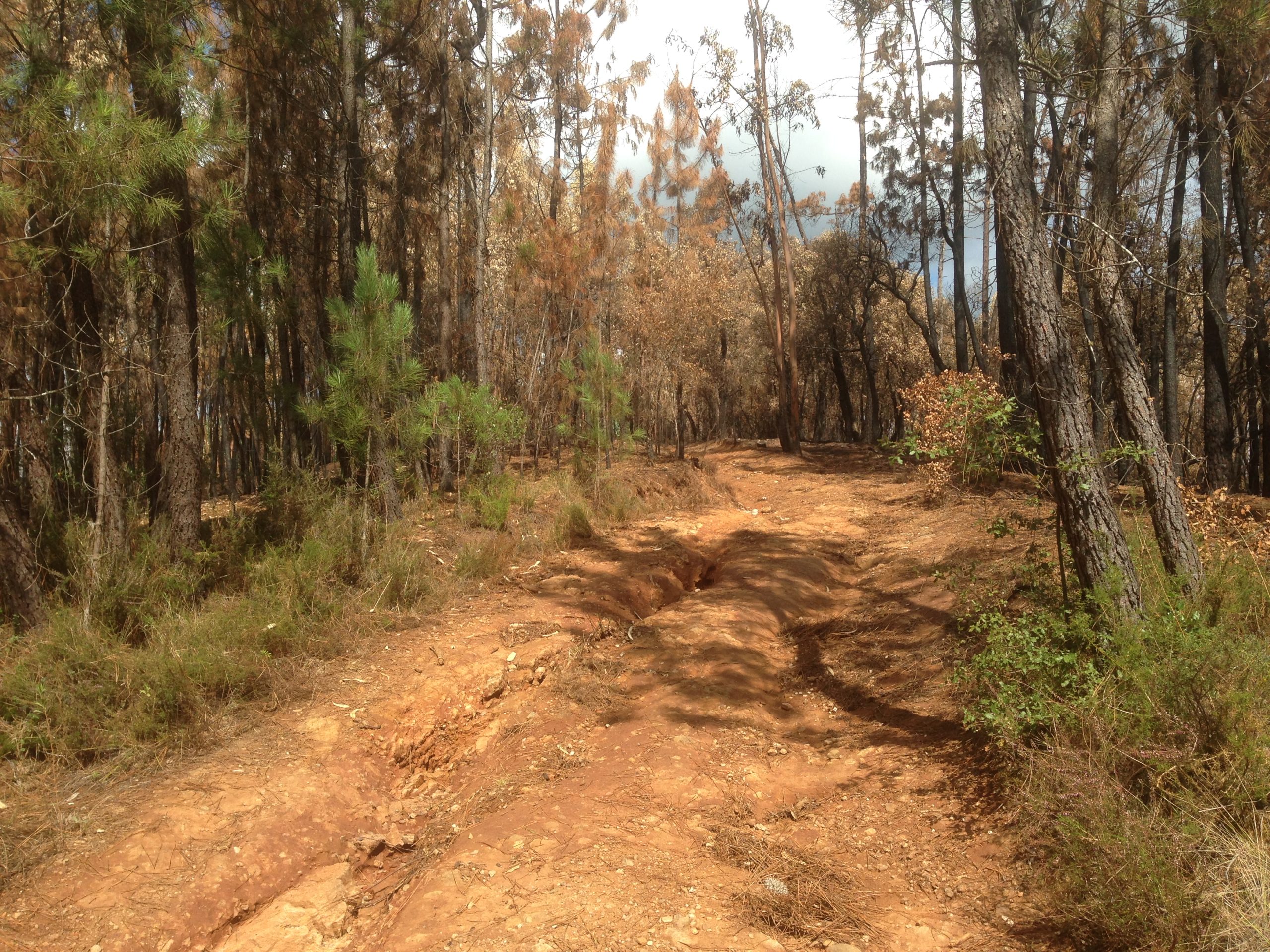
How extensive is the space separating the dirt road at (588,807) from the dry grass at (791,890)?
12 mm

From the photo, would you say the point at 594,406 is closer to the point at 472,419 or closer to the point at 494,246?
the point at 472,419

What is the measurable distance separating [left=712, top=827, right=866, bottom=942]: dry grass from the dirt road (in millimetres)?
12

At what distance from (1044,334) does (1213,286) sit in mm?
8761

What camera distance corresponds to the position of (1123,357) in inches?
231

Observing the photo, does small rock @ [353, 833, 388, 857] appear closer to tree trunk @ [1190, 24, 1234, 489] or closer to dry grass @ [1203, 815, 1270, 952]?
dry grass @ [1203, 815, 1270, 952]

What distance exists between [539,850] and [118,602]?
13.8ft

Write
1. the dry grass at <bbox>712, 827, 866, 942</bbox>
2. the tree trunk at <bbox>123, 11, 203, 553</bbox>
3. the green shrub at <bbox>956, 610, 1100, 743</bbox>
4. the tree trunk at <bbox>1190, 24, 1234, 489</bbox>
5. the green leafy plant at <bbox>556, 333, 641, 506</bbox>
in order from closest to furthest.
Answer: the dry grass at <bbox>712, 827, 866, 942</bbox>
the green shrub at <bbox>956, 610, 1100, 743</bbox>
the tree trunk at <bbox>123, 11, 203, 553</bbox>
the tree trunk at <bbox>1190, 24, 1234, 489</bbox>
the green leafy plant at <bbox>556, 333, 641, 506</bbox>

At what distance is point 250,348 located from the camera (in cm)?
1534

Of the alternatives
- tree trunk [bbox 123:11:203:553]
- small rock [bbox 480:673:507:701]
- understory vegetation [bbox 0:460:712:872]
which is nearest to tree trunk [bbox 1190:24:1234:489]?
understory vegetation [bbox 0:460:712:872]

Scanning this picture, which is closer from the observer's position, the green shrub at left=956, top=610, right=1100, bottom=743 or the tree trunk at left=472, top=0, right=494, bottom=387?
the green shrub at left=956, top=610, right=1100, bottom=743

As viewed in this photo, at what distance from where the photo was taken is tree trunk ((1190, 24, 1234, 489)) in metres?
11.0

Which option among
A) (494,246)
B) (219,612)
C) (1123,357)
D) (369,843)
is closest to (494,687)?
(369,843)

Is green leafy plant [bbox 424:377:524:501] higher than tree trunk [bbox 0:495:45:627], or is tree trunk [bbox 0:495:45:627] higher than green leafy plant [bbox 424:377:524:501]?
green leafy plant [bbox 424:377:524:501]

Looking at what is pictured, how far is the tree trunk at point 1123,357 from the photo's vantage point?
550 cm
